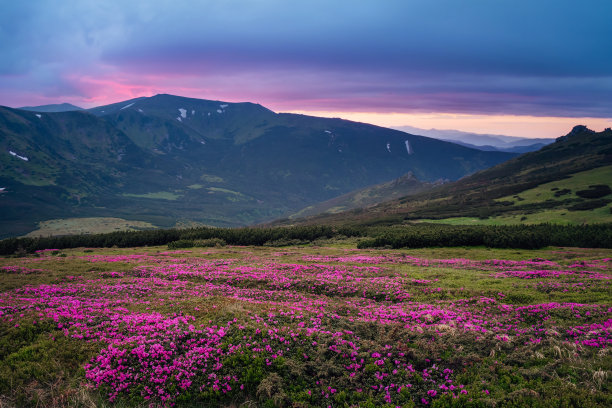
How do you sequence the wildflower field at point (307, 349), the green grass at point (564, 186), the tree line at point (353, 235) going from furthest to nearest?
the green grass at point (564, 186)
the tree line at point (353, 235)
the wildflower field at point (307, 349)

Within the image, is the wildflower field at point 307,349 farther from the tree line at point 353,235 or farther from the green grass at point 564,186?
the green grass at point 564,186

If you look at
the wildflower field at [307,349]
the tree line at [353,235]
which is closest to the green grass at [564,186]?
the tree line at [353,235]

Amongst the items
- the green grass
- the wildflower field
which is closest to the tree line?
the wildflower field

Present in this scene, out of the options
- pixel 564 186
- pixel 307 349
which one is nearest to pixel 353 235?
pixel 307 349

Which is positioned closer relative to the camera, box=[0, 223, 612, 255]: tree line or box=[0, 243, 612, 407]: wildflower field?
box=[0, 243, 612, 407]: wildflower field

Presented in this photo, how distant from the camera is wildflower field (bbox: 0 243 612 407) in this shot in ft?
38.0

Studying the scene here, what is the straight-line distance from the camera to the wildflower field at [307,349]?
456 inches

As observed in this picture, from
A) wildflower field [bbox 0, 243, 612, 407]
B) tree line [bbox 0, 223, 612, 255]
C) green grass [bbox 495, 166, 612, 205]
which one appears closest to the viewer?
wildflower field [bbox 0, 243, 612, 407]

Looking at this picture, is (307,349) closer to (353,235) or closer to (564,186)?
(353,235)

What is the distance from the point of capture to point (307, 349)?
1371 cm

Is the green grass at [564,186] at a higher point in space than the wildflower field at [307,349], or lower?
higher

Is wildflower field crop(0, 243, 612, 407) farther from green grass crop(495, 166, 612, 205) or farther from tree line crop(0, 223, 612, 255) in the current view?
green grass crop(495, 166, 612, 205)

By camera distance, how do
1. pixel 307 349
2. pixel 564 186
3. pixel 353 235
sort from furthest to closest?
pixel 564 186, pixel 353 235, pixel 307 349

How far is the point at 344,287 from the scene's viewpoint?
25.3 metres
